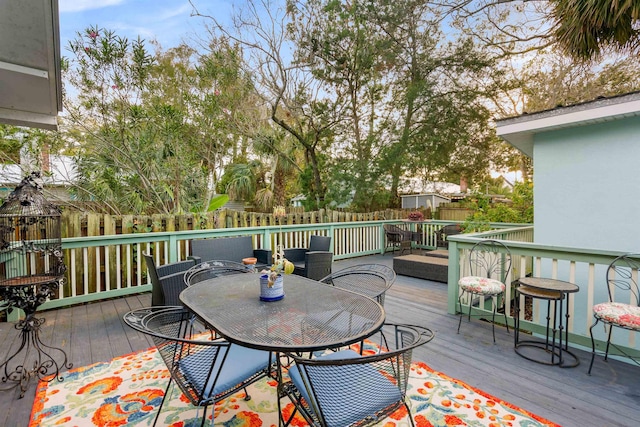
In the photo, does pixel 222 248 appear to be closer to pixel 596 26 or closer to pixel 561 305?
pixel 561 305

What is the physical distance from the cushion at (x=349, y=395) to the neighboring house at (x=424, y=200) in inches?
444

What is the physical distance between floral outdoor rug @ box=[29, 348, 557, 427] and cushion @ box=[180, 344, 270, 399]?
13.9 inches

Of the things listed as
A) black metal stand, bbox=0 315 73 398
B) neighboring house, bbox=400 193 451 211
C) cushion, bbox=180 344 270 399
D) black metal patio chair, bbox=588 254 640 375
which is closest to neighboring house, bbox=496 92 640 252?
black metal patio chair, bbox=588 254 640 375

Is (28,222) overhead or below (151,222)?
overhead

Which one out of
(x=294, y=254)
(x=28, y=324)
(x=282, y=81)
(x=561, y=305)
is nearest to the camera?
(x=28, y=324)

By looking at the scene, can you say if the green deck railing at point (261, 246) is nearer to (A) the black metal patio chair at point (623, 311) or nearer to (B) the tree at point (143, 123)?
(A) the black metal patio chair at point (623, 311)

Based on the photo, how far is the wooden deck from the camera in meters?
2.07

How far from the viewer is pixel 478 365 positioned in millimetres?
2686

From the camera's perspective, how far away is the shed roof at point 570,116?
3.32m

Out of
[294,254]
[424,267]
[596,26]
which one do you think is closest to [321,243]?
[294,254]

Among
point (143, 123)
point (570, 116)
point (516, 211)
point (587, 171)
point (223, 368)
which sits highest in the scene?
point (143, 123)

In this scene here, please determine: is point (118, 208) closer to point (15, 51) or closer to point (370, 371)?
point (15, 51)

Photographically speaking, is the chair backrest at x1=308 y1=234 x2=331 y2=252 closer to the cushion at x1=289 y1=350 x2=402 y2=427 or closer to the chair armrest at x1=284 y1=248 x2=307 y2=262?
the chair armrest at x1=284 y1=248 x2=307 y2=262

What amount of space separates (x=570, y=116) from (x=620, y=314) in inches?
99.7
